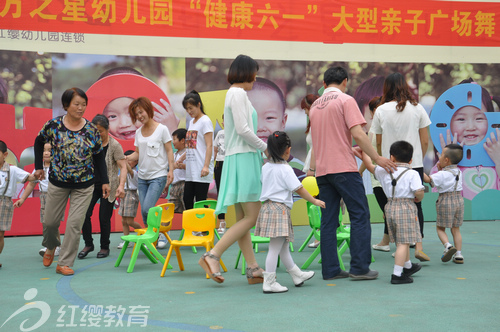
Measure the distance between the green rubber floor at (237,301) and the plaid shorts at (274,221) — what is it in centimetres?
44

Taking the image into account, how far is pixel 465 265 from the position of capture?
5.30m

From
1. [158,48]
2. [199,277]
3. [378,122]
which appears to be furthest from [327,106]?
[158,48]

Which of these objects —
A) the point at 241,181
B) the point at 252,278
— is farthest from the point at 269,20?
the point at 252,278

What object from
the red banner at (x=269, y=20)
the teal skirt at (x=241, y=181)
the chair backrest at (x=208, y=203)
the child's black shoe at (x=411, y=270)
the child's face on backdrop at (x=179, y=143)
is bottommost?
the child's black shoe at (x=411, y=270)

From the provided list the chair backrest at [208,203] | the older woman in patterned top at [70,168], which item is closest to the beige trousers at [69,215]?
the older woman in patterned top at [70,168]

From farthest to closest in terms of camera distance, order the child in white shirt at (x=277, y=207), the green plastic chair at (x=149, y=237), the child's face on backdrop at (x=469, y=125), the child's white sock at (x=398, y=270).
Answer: the child's face on backdrop at (x=469, y=125)
the green plastic chair at (x=149, y=237)
the child's white sock at (x=398, y=270)
the child in white shirt at (x=277, y=207)

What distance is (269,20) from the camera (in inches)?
348

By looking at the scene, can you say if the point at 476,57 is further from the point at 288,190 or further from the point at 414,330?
the point at 414,330

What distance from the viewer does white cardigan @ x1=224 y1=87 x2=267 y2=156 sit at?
4.30m

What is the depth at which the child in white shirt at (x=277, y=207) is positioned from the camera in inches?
164

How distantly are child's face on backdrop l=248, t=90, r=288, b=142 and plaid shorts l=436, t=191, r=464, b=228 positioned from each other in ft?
11.8

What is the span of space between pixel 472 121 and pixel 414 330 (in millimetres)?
6889

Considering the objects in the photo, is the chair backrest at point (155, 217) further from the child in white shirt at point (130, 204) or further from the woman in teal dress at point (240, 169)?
the child in white shirt at point (130, 204)

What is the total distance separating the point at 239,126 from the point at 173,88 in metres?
4.49
